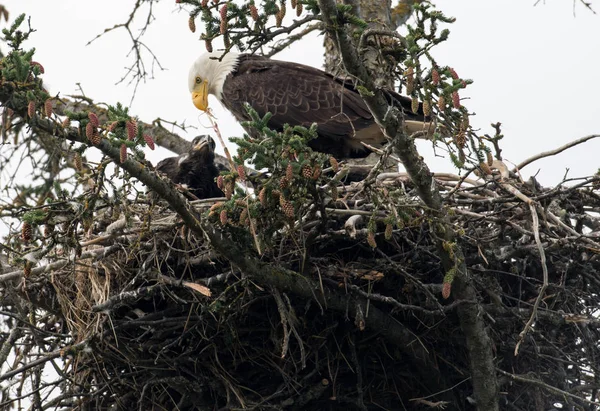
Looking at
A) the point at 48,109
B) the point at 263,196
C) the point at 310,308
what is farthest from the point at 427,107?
the point at 310,308

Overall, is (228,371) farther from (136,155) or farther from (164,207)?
(136,155)

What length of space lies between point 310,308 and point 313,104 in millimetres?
1954

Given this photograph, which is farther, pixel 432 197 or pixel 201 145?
pixel 201 145

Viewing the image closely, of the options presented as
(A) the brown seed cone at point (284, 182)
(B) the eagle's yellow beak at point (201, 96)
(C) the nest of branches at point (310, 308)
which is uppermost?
(B) the eagle's yellow beak at point (201, 96)

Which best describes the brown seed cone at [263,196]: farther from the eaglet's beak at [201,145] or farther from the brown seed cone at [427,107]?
the eaglet's beak at [201,145]

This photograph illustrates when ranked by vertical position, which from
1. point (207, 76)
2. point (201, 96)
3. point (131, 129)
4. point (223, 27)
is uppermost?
point (207, 76)

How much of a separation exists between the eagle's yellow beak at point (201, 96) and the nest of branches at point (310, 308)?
237 centimetres

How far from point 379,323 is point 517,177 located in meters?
1.20

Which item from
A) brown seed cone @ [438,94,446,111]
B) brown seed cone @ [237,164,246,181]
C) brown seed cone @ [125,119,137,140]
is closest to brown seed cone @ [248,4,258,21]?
brown seed cone @ [237,164,246,181]

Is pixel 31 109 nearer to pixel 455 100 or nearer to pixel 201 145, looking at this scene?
pixel 455 100

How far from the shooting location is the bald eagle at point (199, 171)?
6.51m

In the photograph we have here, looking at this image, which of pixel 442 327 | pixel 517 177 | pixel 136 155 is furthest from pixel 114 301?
pixel 517 177

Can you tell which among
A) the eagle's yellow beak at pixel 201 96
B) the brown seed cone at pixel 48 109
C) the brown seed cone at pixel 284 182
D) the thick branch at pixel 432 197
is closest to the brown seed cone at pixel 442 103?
the thick branch at pixel 432 197

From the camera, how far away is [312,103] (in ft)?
20.9
